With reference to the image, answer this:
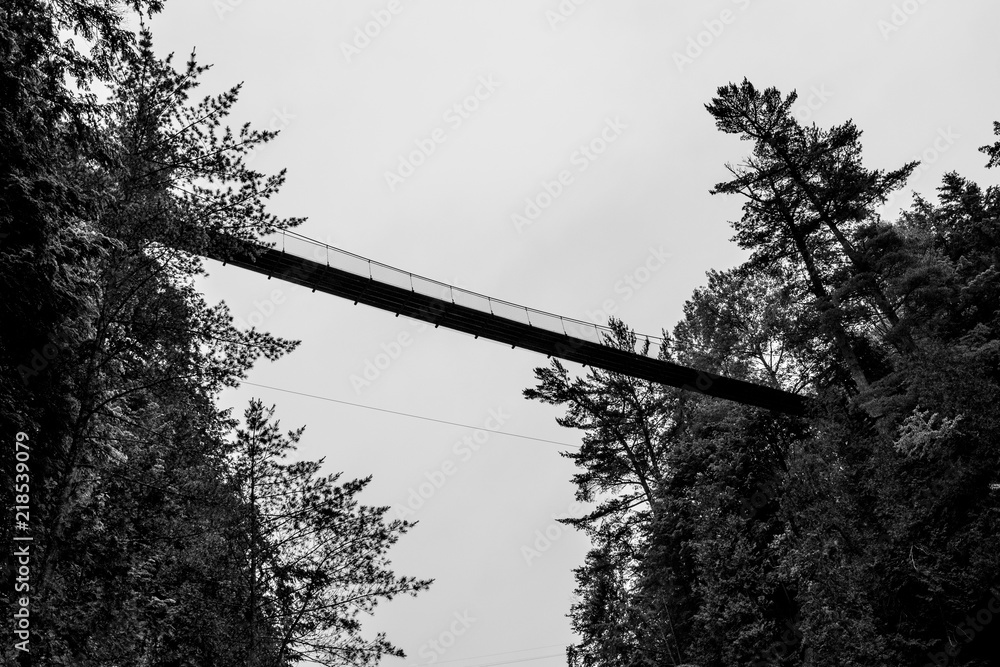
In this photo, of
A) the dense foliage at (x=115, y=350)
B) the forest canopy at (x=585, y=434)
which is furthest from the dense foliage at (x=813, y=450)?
the dense foliage at (x=115, y=350)

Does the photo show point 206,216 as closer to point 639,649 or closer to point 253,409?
point 253,409

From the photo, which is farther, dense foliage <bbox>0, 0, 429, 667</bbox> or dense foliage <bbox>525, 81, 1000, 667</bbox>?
dense foliage <bbox>525, 81, 1000, 667</bbox>

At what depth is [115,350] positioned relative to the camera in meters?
8.70

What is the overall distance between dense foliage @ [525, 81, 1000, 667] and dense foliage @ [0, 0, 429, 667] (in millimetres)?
12948

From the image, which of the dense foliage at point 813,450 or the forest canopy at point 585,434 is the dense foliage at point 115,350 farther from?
→ the dense foliage at point 813,450

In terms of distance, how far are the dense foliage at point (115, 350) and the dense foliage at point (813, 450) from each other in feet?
42.5

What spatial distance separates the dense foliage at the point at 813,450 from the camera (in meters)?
16.2

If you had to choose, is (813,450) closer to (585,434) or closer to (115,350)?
(585,434)

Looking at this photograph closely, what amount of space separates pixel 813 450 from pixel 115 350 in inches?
750

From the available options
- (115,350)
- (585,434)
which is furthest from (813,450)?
(115,350)

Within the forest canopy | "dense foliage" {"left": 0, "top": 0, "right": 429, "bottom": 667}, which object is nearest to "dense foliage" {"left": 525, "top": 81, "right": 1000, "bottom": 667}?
the forest canopy

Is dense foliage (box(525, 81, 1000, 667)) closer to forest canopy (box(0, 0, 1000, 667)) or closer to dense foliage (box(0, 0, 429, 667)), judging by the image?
forest canopy (box(0, 0, 1000, 667))

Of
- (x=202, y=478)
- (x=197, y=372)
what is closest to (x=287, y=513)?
(x=202, y=478)

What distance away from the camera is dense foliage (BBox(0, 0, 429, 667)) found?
8047 millimetres
